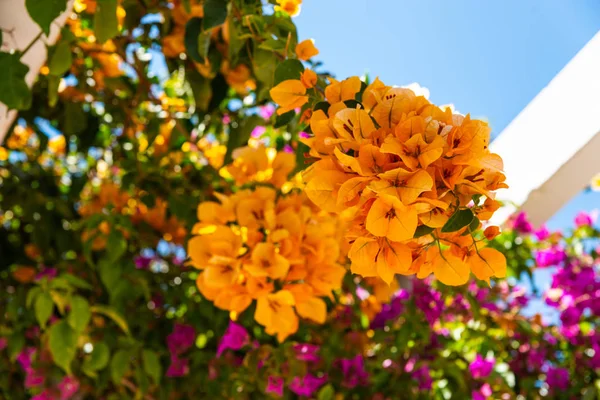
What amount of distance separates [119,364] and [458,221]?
0.76m

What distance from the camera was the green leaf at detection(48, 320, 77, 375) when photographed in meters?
0.82

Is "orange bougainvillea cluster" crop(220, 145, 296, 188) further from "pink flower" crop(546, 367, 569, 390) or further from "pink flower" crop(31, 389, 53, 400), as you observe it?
"pink flower" crop(546, 367, 569, 390)

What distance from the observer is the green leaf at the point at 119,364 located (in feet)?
A: 3.19

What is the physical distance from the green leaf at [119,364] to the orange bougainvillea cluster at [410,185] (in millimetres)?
675

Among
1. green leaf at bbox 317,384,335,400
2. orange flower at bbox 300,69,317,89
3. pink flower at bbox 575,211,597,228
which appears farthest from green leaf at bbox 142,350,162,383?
pink flower at bbox 575,211,597,228

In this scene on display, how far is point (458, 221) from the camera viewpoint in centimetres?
39

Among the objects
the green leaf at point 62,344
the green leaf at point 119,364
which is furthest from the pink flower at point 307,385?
the green leaf at point 62,344

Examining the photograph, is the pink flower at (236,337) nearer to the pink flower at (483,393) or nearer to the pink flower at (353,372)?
the pink flower at (353,372)

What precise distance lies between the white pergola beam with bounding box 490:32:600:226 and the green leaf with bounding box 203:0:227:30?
0.68 meters

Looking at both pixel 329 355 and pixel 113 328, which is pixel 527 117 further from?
pixel 113 328

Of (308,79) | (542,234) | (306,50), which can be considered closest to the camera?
(308,79)

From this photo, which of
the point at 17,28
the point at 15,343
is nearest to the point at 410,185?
the point at 17,28

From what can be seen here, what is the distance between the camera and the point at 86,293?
129cm

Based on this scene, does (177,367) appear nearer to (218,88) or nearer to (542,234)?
(218,88)
